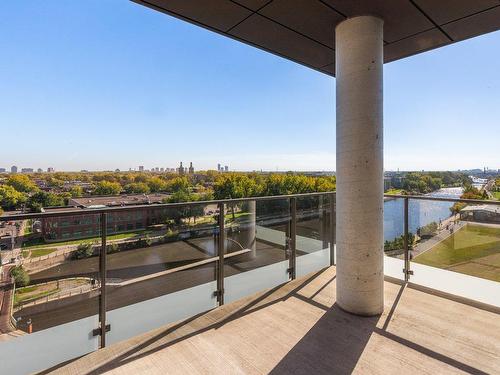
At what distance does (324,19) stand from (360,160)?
4.56 feet

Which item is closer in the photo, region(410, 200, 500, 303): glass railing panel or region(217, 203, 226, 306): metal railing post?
region(217, 203, 226, 306): metal railing post

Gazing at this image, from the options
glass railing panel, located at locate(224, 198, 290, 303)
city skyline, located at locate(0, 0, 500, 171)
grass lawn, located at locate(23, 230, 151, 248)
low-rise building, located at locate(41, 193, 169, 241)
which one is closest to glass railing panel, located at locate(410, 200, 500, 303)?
city skyline, located at locate(0, 0, 500, 171)

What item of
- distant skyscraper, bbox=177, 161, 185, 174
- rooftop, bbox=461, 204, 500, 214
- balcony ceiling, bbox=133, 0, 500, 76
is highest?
distant skyscraper, bbox=177, 161, 185, 174

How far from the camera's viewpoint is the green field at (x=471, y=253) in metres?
2.91

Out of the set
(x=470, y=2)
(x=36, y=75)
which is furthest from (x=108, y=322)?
(x=36, y=75)

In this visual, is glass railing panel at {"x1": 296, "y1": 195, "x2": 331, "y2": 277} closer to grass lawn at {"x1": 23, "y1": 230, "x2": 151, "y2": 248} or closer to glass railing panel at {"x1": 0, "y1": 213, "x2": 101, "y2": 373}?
grass lawn at {"x1": 23, "y1": 230, "x2": 151, "y2": 248}

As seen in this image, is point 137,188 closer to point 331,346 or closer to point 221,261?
point 221,261

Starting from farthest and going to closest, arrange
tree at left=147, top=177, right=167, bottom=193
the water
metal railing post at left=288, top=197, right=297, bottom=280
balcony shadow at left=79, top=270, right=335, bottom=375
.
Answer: tree at left=147, top=177, right=167, bottom=193 → metal railing post at left=288, top=197, right=297, bottom=280 → the water → balcony shadow at left=79, top=270, right=335, bottom=375

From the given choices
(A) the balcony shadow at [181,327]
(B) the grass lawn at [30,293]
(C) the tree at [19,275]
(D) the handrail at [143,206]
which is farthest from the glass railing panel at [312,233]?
(C) the tree at [19,275]

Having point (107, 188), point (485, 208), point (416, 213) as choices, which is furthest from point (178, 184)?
point (485, 208)

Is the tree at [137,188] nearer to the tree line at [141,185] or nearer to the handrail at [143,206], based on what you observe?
the tree line at [141,185]

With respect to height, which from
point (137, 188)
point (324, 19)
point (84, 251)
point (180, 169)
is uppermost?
point (180, 169)

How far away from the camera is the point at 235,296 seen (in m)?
2.93

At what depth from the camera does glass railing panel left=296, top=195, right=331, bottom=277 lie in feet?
12.0
